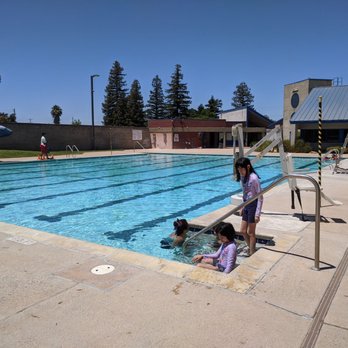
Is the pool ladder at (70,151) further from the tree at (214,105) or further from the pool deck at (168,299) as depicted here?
the tree at (214,105)

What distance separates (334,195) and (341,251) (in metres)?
4.96

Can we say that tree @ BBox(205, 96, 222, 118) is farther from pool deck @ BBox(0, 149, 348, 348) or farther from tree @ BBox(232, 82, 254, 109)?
pool deck @ BBox(0, 149, 348, 348)

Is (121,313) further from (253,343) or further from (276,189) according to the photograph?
(276,189)

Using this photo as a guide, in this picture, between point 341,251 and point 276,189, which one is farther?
point 276,189

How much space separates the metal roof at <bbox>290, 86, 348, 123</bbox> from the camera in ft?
85.9

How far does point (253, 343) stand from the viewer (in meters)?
2.69

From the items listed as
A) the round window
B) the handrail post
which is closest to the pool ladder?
the round window

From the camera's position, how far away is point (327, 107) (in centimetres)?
2741

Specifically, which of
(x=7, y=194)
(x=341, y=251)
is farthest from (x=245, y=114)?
(x=341, y=251)

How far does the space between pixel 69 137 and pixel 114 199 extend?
21065 millimetres

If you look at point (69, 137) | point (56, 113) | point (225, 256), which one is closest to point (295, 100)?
point (69, 137)

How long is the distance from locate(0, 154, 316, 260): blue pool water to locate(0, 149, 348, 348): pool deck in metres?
2.36

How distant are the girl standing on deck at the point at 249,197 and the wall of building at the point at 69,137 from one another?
24.9 meters

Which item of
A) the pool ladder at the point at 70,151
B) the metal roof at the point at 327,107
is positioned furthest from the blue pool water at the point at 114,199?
the metal roof at the point at 327,107
